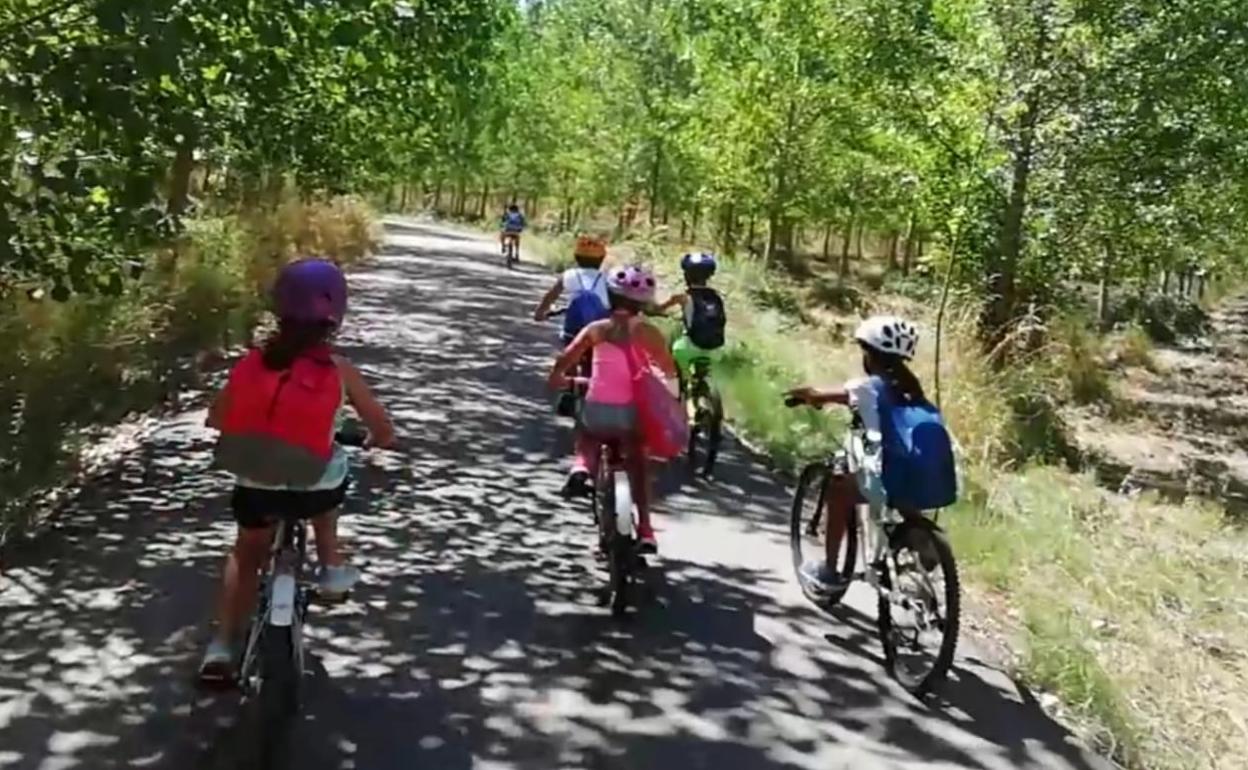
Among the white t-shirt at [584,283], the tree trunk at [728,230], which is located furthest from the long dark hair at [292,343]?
the tree trunk at [728,230]

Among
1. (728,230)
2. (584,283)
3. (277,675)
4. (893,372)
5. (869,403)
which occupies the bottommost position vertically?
(277,675)

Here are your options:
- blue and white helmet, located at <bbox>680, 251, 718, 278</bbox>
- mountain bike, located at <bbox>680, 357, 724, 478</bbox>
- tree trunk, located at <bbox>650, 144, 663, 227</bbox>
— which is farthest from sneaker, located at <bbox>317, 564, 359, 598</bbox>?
tree trunk, located at <bbox>650, 144, 663, 227</bbox>

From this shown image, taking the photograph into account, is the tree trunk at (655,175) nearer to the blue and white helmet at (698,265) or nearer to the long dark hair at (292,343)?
the blue and white helmet at (698,265)

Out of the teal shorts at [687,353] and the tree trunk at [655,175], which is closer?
the teal shorts at [687,353]

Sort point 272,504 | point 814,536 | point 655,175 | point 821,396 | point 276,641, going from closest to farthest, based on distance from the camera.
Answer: point 276,641 → point 272,504 → point 821,396 → point 814,536 → point 655,175

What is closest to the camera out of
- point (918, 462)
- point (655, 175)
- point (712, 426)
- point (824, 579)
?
point (918, 462)

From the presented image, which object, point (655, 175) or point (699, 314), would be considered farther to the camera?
point (655, 175)

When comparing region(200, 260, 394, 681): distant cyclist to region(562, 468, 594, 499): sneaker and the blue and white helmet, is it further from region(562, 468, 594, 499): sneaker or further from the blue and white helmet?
the blue and white helmet

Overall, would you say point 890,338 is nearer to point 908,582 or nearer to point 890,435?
point 890,435

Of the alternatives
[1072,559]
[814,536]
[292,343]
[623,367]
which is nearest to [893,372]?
[623,367]

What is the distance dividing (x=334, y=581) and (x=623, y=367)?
2.48 metres

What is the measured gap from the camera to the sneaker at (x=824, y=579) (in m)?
7.40

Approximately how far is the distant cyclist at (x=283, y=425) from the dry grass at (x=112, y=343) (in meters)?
3.45

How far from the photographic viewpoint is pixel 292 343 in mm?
5008
